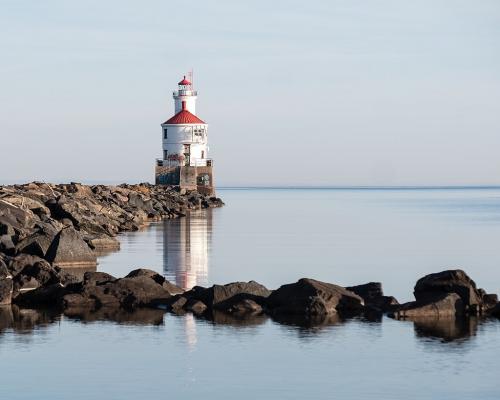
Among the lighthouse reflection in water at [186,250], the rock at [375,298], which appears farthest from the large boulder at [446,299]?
the lighthouse reflection in water at [186,250]

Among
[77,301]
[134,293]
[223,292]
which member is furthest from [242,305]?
[77,301]

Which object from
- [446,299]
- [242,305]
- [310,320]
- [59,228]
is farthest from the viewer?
[59,228]

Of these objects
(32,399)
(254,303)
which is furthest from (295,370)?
(254,303)

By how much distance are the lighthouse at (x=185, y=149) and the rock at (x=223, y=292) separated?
55961 mm

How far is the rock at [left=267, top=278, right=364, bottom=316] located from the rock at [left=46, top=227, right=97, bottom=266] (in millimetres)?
7395

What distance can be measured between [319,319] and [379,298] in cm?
208

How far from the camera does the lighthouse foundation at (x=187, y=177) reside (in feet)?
256

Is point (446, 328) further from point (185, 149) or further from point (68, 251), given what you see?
point (185, 149)

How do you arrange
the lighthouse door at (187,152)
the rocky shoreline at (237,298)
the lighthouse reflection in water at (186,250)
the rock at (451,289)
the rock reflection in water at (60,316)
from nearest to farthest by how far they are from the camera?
the rock reflection in water at (60,316)
the rocky shoreline at (237,298)
the rock at (451,289)
the lighthouse reflection in water at (186,250)
the lighthouse door at (187,152)

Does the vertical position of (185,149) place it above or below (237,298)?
above

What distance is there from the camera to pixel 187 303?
68.8 ft

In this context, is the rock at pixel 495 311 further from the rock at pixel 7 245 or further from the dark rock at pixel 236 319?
the rock at pixel 7 245

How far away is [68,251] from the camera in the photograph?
2694cm

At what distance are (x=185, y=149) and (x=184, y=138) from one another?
1047 mm
